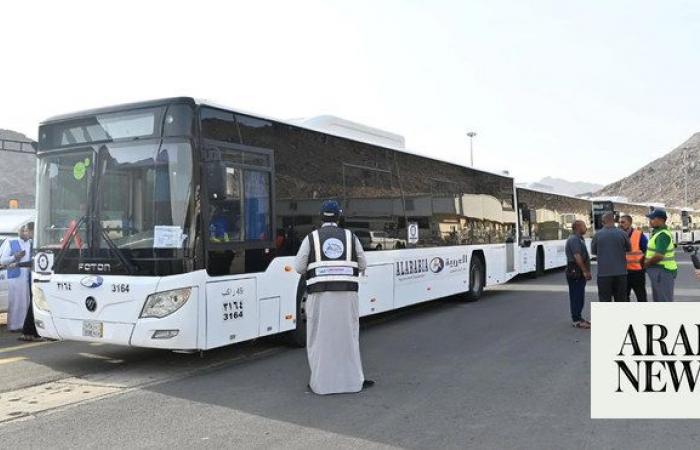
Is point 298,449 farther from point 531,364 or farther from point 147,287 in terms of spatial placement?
point 531,364

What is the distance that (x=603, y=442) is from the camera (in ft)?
16.6

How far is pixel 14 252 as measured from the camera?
Result: 1032cm

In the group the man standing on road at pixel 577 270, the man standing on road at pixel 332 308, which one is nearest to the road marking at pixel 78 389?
the man standing on road at pixel 332 308

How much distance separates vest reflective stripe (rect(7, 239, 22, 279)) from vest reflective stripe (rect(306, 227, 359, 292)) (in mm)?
5795


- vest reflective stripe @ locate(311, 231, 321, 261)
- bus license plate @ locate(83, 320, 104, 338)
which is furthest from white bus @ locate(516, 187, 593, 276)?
bus license plate @ locate(83, 320, 104, 338)

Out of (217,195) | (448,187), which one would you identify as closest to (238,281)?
(217,195)

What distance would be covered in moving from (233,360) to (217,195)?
7.24 feet

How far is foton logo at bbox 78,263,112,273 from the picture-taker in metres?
7.51

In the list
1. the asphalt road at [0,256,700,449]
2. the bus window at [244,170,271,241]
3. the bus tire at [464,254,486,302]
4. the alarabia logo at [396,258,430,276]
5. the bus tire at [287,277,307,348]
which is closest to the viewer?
the asphalt road at [0,256,700,449]

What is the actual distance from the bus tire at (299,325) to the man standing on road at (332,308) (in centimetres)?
216

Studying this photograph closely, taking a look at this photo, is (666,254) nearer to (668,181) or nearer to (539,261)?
(539,261)

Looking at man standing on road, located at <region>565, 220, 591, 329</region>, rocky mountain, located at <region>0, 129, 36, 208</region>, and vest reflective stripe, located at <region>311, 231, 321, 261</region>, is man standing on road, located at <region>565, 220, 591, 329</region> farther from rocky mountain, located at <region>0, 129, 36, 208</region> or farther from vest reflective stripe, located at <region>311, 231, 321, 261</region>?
rocky mountain, located at <region>0, 129, 36, 208</region>

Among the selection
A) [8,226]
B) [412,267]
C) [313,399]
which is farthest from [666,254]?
[8,226]

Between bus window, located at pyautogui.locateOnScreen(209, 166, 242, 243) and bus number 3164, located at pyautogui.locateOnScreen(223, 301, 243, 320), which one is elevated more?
bus window, located at pyautogui.locateOnScreen(209, 166, 242, 243)
